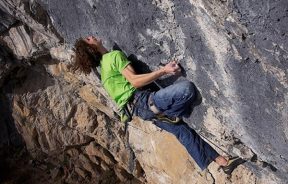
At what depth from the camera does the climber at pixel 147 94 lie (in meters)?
4.69

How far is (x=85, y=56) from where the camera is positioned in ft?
16.4

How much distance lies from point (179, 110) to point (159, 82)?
390mm

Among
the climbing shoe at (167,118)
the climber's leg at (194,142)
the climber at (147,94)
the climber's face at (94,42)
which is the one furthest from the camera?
the climber's leg at (194,142)

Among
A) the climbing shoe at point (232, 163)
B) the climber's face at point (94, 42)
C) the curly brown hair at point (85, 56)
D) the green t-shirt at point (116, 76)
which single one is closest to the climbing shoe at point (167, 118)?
the green t-shirt at point (116, 76)

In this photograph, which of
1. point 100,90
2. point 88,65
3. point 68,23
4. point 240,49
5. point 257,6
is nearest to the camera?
point 257,6

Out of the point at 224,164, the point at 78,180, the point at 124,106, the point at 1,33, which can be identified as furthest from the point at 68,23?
the point at 78,180

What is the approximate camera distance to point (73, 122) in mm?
8586

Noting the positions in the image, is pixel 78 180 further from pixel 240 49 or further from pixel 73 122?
pixel 240 49

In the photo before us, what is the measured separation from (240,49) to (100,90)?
11.1 feet

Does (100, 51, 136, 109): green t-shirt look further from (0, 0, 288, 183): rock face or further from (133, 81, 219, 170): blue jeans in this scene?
(0, 0, 288, 183): rock face

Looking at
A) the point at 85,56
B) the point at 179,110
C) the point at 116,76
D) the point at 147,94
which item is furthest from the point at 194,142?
the point at 85,56

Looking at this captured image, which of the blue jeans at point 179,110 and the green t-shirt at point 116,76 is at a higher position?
the green t-shirt at point 116,76

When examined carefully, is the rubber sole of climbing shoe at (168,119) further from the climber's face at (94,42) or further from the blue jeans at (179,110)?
the climber's face at (94,42)

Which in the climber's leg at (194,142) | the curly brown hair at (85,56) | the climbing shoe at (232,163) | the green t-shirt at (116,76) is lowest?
the climbing shoe at (232,163)
